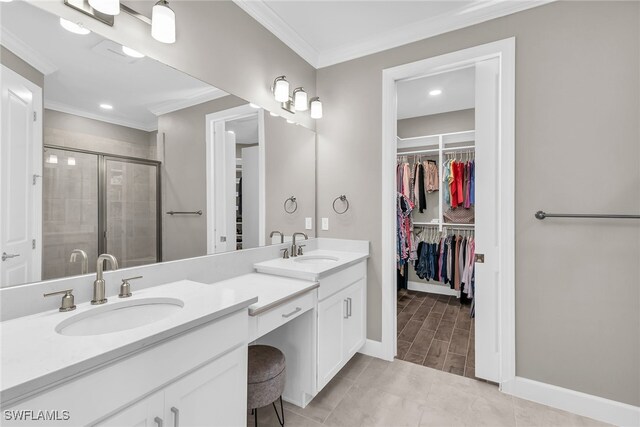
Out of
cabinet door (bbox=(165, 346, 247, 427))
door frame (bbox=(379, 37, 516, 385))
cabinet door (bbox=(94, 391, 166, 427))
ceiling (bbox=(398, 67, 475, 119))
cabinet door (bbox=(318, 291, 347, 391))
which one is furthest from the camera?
ceiling (bbox=(398, 67, 475, 119))

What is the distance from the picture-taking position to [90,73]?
1278 millimetres

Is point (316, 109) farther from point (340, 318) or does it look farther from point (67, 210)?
point (67, 210)

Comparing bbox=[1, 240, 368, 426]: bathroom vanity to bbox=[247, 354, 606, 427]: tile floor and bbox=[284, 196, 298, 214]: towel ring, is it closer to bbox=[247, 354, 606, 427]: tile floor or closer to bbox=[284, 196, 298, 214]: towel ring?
bbox=[247, 354, 606, 427]: tile floor

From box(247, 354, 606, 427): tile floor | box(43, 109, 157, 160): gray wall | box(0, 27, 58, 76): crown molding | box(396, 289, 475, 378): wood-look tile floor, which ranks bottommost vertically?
box(247, 354, 606, 427): tile floor

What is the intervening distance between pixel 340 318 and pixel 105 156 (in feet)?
5.40

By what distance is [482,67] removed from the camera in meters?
2.08

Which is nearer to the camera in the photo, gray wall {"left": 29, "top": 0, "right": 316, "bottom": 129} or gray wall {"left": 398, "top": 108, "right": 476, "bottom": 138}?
gray wall {"left": 29, "top": 0, "right": 316, "bottom": 129}

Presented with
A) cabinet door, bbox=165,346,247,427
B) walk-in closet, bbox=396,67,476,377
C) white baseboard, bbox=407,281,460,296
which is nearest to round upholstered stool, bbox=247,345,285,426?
cabinet door, bbox=165,346,247,427

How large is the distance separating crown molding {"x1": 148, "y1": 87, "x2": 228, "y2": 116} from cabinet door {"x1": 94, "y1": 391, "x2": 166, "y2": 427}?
51.5 inches

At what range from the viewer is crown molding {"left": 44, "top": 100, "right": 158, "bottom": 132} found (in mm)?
1172

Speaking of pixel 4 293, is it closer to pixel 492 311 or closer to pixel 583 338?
pixel 492 311

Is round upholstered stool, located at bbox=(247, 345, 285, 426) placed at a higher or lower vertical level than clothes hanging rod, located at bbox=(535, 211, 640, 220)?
lower

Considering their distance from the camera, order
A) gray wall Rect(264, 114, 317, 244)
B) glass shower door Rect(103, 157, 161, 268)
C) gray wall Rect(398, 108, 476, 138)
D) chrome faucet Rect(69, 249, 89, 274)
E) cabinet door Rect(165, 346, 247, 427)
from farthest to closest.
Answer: gray wall Rect(398, 108, 476, 138) → gray wall Rect(264, 114, 317, 244) → glass shower door Rect(103, 157, 161, 268) → chrome faucet Rect(69, 249, 89, 274) → cabinet door Rect(165, 346, 247, 427)

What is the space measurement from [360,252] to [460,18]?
1.90 m
